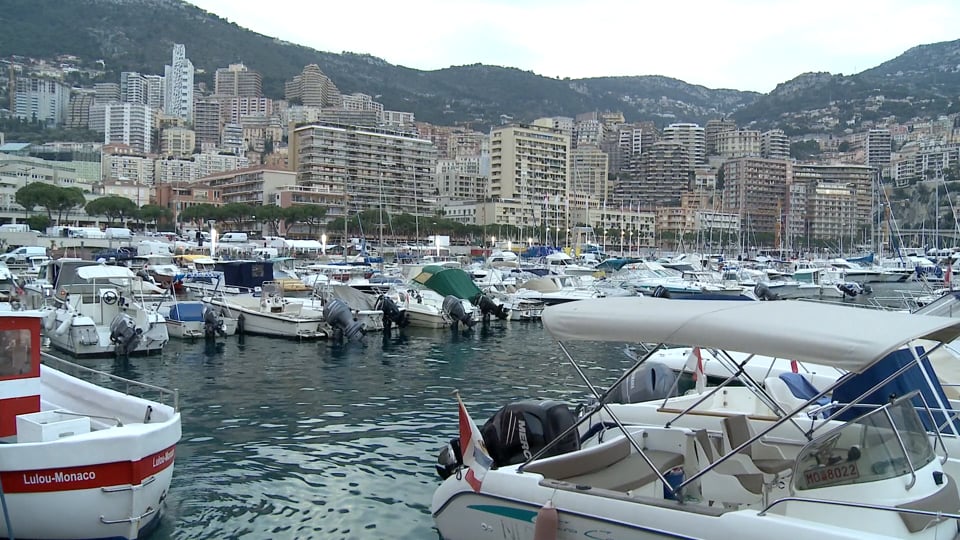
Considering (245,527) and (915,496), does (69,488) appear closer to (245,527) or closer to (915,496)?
(245,527)

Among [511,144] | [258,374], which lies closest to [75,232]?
[258,374]

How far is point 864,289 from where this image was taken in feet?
183

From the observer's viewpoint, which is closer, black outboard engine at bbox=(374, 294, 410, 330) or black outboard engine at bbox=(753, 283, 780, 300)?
black outboard engine at bbox=(374, 294, 410, 330)

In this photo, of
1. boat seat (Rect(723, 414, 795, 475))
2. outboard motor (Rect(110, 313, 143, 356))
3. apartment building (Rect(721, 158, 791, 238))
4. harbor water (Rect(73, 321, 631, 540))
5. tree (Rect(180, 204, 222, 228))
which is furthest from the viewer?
apartment building (Rect(721, 158, 791, 238))

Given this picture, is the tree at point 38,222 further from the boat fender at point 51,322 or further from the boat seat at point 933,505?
the boat seat at point 933,505

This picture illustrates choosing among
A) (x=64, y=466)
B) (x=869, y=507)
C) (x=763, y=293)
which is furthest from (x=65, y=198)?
(x=869, y=507)

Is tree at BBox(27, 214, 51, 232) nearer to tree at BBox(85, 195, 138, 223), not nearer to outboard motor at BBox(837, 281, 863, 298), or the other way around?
tree at BBox(85, 195, 138, 223)

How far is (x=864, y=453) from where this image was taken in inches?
245

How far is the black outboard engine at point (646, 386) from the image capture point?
1299 centimetres

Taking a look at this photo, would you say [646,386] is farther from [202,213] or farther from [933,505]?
[202,213]

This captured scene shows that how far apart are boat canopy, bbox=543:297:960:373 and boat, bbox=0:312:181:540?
4425 millimetres

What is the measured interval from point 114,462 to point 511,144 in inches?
5973

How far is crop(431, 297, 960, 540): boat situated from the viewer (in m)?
5.90

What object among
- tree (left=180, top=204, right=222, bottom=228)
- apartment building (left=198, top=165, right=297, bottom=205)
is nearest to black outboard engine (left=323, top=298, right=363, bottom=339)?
tree (left=180, top=204, right=222, bottom=228)
